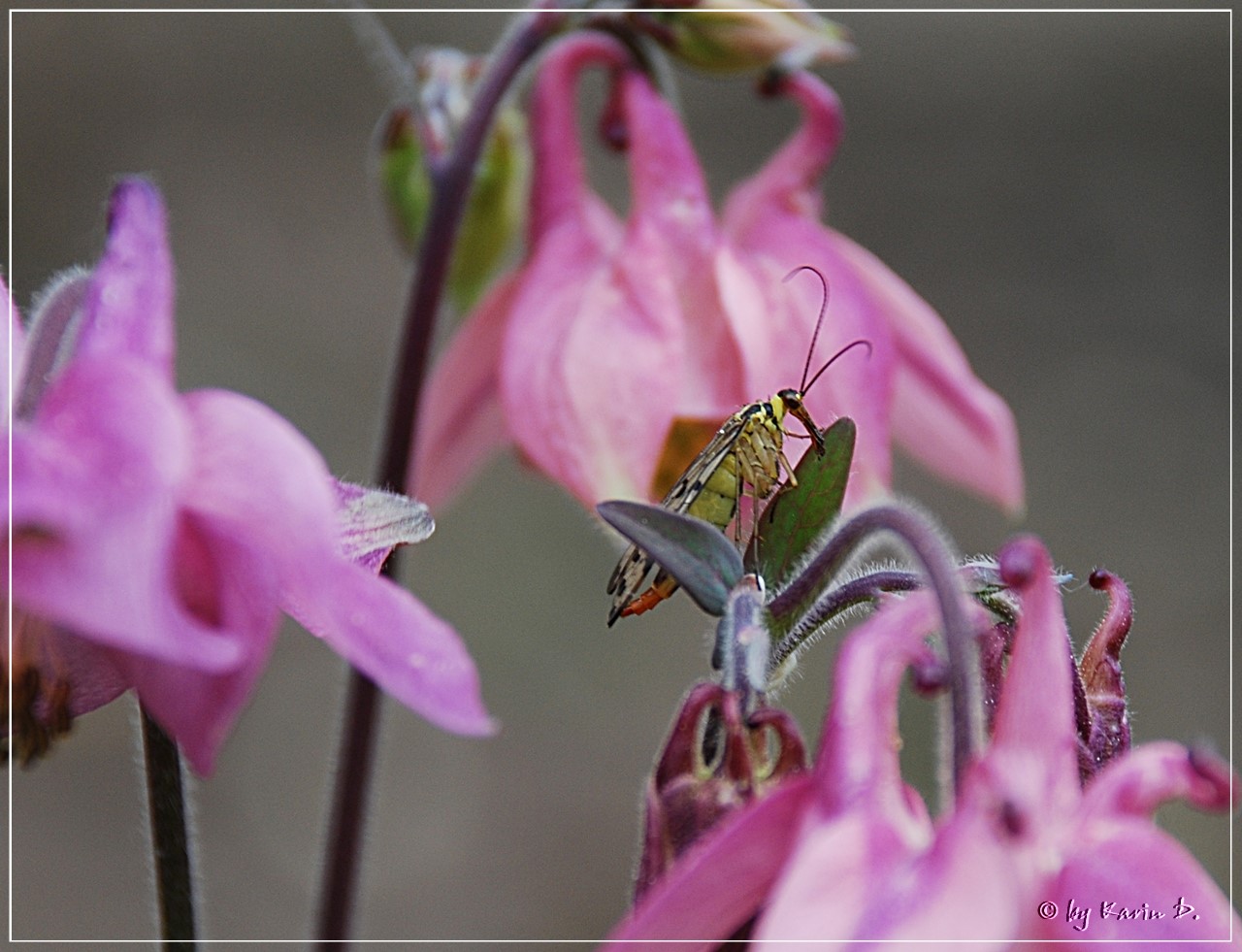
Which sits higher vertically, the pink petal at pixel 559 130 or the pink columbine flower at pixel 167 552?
the pink petal at pixel 559 130

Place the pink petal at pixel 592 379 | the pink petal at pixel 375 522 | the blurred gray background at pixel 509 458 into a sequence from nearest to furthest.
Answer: the pink petal at pixel 375 522
the pink petal at pixel 592 379
the blurred gray background at pixel 509 458

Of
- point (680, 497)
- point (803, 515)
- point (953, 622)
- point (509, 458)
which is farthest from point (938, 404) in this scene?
point (509, 458)

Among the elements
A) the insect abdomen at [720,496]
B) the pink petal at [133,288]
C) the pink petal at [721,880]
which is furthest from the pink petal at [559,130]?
the pink petal at [721,880]

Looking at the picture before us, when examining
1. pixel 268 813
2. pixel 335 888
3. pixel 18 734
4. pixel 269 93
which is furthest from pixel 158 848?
pixel 269 93

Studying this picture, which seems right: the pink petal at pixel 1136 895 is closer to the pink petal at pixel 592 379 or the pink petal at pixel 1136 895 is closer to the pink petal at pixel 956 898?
the pink petal at pixel 956 898

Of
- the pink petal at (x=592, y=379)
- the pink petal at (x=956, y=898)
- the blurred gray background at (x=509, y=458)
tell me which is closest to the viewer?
the pink petal at (x=956, y=898)

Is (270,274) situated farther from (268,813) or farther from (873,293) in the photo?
(873,293)

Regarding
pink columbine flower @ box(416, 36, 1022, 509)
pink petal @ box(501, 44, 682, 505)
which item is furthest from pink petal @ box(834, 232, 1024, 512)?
pink petal @ box(501, 44, 682, 505)

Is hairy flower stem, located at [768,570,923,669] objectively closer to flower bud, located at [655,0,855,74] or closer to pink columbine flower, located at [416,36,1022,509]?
pink columbine flower, located at [416,36,1022,509]
